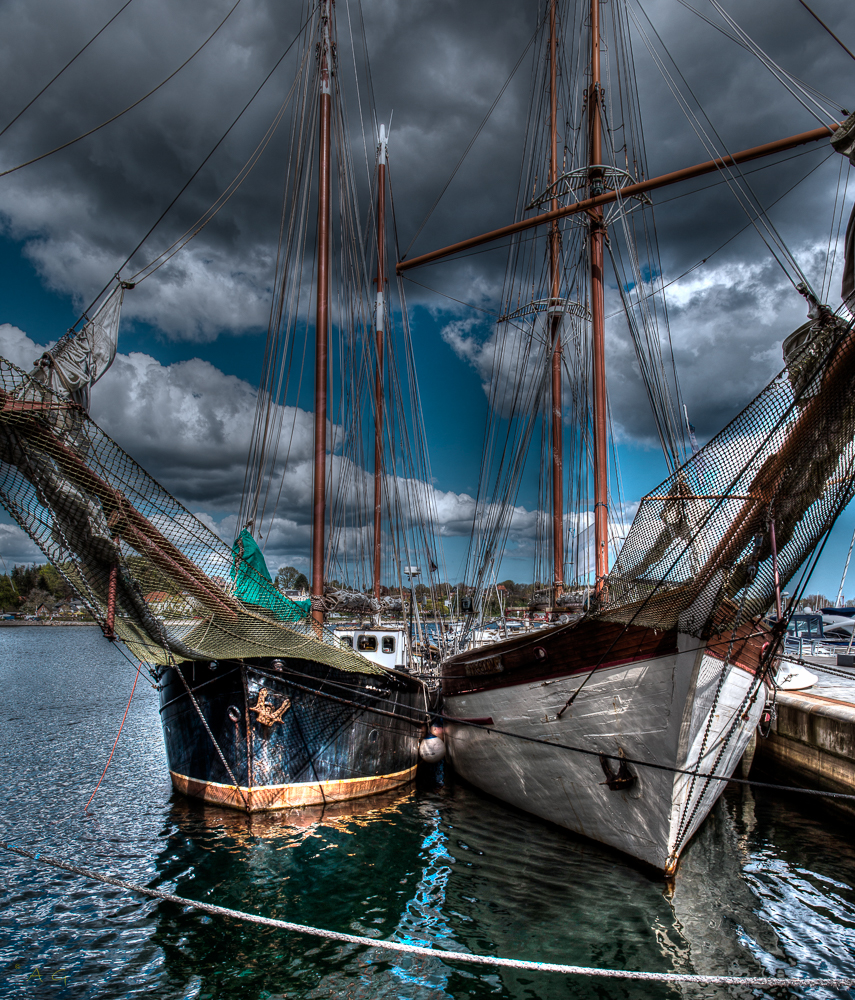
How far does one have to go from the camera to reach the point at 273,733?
10.2 m

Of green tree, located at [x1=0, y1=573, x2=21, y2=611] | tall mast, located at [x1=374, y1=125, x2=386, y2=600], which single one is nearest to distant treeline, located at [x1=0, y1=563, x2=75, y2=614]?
green tree, located at [x1=0, y1=573, x2=21, y2=611]

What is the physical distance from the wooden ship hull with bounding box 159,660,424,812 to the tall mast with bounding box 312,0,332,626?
222 centimetres

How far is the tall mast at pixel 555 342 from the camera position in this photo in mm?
17203

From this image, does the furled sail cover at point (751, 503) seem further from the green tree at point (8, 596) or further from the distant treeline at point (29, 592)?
the green tree at point (8, 596)

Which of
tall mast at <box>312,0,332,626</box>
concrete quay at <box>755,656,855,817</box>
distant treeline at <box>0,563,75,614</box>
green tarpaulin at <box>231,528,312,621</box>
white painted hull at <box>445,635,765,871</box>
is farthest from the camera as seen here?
distant treeline at <box>0,563,75,614</box>

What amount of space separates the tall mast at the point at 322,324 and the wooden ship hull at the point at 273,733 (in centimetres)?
222

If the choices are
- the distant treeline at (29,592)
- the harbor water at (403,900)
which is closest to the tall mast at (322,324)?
the harbor water at (403,900)

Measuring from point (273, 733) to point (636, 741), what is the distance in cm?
620

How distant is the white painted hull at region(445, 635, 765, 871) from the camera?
7.45m

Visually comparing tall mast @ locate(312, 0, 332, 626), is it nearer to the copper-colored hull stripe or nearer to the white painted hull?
the copper-colored hull stripe

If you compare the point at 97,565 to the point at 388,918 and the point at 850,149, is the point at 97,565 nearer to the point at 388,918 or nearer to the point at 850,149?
the point at 388,918

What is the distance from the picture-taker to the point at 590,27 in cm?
1482

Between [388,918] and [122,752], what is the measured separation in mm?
13074

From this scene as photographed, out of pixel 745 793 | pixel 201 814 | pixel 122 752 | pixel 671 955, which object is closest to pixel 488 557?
pixel 745 793
